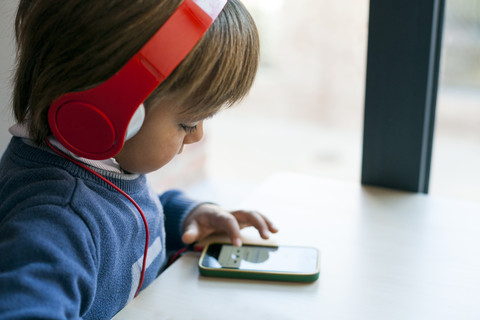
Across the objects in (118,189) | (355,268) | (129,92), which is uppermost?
(129,92)

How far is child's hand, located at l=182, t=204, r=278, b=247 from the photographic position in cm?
82

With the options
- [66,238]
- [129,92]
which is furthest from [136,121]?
[66,238]

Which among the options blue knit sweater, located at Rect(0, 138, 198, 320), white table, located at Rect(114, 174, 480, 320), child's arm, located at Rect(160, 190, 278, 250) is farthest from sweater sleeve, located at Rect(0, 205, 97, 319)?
child's arm, located at Rect(160, 190, 278, 250)

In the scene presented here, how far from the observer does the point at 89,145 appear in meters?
0.60

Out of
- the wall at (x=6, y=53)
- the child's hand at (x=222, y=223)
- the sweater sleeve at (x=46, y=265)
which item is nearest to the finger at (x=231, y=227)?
the child's hand at (x=222, y=223)

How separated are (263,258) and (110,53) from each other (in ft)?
1.18

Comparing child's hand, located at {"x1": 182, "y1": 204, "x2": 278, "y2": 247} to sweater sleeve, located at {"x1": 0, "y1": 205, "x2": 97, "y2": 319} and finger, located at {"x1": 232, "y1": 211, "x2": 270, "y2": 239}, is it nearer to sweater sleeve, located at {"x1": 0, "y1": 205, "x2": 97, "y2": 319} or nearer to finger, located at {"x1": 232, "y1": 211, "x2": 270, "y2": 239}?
finger, located at {"x1": 232, "y1": 211, "x2": 270, "y2": 239}

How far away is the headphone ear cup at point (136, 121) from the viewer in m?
0.58

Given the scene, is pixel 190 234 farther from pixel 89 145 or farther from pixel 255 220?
pixel 89 145

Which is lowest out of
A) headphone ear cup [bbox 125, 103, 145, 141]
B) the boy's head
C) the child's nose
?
the child's nose

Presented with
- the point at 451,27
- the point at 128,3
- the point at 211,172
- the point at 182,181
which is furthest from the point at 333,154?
the point at 128,3

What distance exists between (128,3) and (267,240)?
16.5 inches

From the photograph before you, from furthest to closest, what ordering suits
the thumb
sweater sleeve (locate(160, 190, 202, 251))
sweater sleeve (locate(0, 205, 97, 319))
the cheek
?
sweater sleeve (locate(160, 190, 202, 251)), the thumb, the cheek, sweater sleeve (locate(0, 205, 97, 319))

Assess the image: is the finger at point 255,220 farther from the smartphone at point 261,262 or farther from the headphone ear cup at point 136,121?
the headphone ear cup at point 136,121
